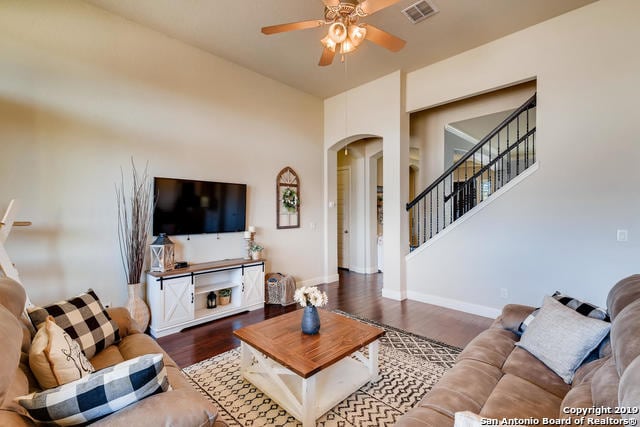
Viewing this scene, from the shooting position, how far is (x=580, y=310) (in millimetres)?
1847

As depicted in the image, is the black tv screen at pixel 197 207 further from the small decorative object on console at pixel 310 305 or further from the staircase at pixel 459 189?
the staircase at pixel 459 189

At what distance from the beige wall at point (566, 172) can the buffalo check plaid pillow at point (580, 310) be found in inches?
60.8

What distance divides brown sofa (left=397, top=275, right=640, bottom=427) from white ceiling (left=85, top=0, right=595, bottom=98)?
3.03m

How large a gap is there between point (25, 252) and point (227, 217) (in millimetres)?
2058

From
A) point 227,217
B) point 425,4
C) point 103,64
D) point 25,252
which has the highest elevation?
point 425,4

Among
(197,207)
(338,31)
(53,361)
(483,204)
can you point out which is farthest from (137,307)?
(483,204)

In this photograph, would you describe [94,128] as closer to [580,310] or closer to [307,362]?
[307,362]

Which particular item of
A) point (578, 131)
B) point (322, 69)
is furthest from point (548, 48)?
point (322, 69)

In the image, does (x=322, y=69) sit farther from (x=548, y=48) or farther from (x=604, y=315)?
(x=604, y=315)

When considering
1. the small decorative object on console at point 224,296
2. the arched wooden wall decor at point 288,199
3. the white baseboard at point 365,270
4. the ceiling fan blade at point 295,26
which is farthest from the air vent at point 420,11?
the white baseboard at point 365,270

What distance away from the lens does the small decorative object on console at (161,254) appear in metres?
3.38

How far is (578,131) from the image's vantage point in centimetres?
315

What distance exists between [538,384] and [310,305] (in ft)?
4.77

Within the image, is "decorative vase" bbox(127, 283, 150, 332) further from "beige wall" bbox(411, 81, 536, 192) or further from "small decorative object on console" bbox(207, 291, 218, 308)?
"beige wall" bbox(411, 81, 536, 192)
